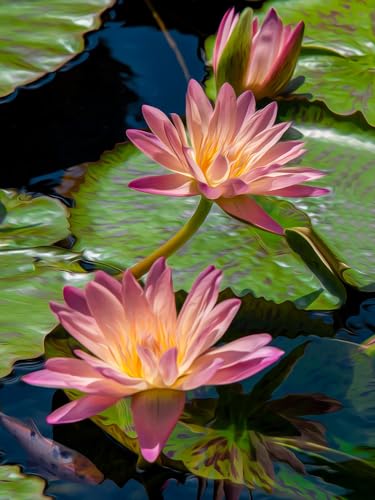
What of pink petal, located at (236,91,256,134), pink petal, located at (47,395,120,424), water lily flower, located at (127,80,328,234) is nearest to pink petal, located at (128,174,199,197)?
water lily flower, located at (127,80,328,234)

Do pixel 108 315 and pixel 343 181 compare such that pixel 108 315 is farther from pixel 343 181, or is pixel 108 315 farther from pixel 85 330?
pixel 343 181

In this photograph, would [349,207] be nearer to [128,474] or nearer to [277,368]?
[277,368]

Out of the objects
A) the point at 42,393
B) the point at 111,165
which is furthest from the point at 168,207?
the point at 42,393

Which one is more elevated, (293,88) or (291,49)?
(291,49)

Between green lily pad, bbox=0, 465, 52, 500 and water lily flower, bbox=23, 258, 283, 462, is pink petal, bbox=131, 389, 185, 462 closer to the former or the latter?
water lily flower, bbox=23, 258, 283, 462

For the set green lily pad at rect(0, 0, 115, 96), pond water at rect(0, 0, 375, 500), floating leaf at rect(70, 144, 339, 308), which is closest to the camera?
pond water at rect(0, 0, 375, 500)

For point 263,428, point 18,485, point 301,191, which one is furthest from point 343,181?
point 18,485

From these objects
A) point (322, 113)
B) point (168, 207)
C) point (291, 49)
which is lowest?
point (168, 207)
